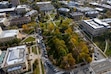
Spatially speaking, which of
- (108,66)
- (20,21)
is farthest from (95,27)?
(20,21)

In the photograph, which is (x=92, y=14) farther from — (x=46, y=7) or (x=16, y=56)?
(x=16, y=56)

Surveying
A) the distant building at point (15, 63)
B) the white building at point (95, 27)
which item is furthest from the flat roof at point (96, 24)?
the distant building at point (15, 63)

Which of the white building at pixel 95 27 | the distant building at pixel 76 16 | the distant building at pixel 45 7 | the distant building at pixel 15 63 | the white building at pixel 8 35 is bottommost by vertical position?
the distant building at pixel 15 63

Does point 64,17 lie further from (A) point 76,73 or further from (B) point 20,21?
(A) point 76,73

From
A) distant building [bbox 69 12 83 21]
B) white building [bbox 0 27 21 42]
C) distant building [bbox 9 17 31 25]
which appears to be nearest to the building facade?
distant building [bbox 9 17 31 25]

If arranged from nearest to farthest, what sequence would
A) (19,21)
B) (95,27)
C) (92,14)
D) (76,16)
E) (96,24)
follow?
(95,27)
(96,24)
(19,21)
(76,16)
(92,14)

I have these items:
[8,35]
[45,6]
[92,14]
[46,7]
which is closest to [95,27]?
[92,14]

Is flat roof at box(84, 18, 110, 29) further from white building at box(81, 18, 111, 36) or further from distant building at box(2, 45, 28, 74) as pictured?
distant building at box(2, 45, 28, 74)

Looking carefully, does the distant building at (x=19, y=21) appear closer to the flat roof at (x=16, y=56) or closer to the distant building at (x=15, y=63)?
the flat roof at (x=16, y=56)

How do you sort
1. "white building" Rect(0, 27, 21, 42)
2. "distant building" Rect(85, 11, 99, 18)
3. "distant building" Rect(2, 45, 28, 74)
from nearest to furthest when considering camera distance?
"distant building" Rect(2, 45, 28, 74) < "white building" Rect(0, 27, 21, 42) < "distant building" Rect(85, 11, 99, 18)
